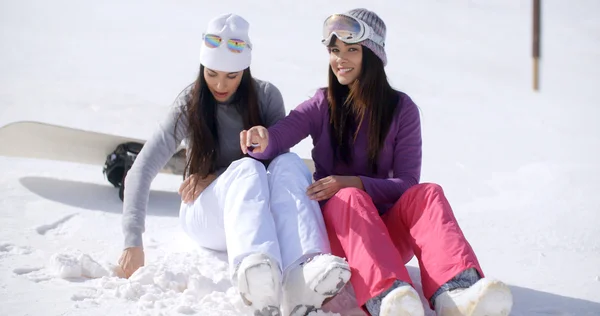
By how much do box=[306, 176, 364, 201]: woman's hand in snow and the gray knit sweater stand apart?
0.67m

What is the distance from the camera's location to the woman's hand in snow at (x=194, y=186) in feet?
9.29

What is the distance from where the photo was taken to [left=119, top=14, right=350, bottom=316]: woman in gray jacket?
2088 mm

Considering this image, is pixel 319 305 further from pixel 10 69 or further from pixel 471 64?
pixel 471 64

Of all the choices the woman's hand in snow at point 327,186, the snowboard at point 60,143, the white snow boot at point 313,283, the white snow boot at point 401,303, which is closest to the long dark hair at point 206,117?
the woman's hand in snow at point 327,186

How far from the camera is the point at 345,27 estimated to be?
8.90ft

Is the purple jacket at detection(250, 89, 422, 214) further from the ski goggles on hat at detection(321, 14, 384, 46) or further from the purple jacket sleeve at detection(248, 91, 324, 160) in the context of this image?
the ski goggles on hat at detection(321, 14, 384, 46)

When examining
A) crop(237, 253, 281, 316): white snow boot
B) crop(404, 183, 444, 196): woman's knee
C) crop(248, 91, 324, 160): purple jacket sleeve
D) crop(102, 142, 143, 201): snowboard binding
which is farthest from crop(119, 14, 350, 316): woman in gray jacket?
crop(102, 142, 143, 201): snowboard binding

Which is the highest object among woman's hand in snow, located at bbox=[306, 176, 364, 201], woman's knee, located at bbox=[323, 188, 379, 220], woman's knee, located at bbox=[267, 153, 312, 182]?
woman's knee, located at bbox=[267, 153, 312, 182]

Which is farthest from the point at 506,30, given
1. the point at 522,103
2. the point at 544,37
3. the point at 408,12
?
the point at 522,103

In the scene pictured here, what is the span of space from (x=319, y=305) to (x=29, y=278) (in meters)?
1.19

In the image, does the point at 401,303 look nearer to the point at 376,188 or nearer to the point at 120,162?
the point at 376,188

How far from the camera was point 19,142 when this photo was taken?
4.24 metres

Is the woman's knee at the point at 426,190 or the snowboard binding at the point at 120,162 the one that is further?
the snowboard binding at the point at 120,162

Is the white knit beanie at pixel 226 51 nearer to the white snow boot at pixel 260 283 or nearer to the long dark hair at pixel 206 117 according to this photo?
the long dark hair at pixel 206 117
